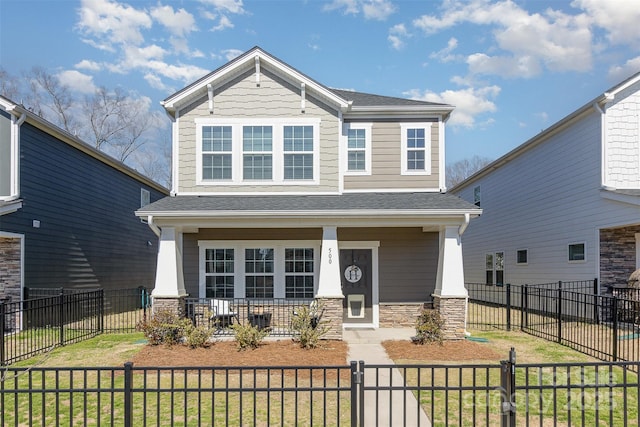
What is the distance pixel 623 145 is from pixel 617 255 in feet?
10.4

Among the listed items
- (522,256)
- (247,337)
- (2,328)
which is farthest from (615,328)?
(2,328)

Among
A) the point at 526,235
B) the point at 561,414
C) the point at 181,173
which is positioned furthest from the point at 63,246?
the point at 526,235

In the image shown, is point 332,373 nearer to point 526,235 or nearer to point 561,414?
point 561,414

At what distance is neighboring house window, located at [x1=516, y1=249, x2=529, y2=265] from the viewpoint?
1835 cm

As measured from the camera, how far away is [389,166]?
13570 mm

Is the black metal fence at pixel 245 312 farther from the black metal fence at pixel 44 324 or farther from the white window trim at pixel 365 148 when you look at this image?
the white window trim at pixel 365 148

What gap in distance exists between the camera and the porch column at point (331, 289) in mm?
11320

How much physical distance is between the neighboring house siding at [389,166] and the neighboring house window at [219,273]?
4.05 meters

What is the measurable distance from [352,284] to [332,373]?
16.8ft

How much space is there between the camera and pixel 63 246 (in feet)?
50.9

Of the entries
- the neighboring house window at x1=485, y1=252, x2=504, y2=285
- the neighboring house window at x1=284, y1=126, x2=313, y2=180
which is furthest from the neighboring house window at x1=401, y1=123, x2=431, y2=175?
the neighboring house window at x1=485, y1=252, x2=504, y2=285

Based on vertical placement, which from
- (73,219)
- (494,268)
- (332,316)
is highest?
(73,219)

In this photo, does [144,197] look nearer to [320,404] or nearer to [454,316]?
[454,316]

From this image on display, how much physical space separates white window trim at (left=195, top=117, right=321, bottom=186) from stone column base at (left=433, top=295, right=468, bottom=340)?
4.80 m
